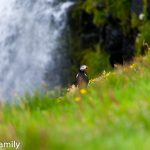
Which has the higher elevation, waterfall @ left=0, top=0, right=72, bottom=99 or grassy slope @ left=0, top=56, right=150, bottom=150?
waterfall @ left=0, top=0, right=72, bottom=99

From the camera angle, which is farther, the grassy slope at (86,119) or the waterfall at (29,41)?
the waterfall at (29,41)

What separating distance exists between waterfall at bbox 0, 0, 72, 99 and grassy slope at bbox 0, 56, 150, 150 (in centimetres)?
1995

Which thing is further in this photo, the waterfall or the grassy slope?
the waterfall

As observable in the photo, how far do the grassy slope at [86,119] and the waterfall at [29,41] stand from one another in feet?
65.4

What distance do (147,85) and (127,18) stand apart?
1893 centimetres

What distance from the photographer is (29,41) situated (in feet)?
97.7

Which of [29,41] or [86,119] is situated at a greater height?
[29,41]

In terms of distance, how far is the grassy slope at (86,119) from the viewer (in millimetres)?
5379

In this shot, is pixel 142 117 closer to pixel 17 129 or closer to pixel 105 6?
pixel 17 129

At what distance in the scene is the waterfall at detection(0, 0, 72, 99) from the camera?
28.9m

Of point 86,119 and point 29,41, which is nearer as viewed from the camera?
point 86,119

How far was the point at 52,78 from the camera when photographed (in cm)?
2830

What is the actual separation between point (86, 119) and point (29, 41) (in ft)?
77.2

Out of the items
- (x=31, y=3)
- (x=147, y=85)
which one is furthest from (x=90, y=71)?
(x=147, y=85)
